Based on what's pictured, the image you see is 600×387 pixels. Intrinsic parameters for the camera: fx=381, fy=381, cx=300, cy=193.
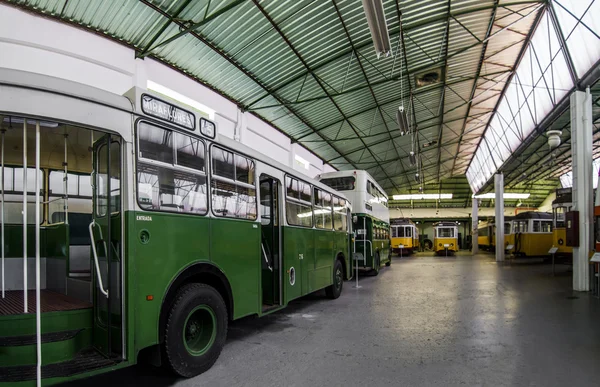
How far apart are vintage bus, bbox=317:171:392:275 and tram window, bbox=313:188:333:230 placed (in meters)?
2.79

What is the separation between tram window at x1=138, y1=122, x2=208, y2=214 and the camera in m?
3.88

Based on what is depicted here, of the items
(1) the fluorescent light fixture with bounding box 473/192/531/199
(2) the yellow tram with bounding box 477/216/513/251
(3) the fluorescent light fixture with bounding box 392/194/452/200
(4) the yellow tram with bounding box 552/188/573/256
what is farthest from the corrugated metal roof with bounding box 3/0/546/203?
(1) the fluorescent light fixture with bounding box 473/192/531/199

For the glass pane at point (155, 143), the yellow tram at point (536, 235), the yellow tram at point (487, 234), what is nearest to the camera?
the glass pane at point (155, 143)

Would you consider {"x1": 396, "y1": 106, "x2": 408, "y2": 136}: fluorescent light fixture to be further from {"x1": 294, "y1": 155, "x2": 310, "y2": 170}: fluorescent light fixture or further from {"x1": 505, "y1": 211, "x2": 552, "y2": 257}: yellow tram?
{"x1": 505, "y1": 211, "x2": 552, "y2": 257}: yellow tram

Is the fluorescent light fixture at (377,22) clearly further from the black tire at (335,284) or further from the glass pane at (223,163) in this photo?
the black tire at (335,284)

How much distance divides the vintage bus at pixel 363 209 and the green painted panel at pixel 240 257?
6855 mm

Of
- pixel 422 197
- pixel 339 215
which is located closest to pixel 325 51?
pixel 339 215

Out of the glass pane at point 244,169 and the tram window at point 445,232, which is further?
the tram window at point 445,232

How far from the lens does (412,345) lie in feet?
18.6

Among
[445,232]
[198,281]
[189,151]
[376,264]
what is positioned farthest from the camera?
[445,232]

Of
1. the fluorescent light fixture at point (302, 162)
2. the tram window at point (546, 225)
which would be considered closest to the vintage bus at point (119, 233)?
the fluorescent light fixture at point (302, 162)

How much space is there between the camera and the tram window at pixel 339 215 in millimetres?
10000

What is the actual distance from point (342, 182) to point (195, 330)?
9956 millimetres

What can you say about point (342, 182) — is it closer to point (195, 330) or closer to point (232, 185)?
point (232, 185)
